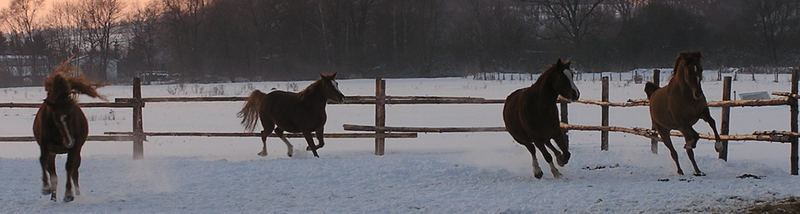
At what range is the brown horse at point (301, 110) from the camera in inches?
455

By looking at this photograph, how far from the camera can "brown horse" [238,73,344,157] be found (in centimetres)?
1155

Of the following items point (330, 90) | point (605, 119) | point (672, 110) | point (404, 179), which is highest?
point (330, 90)

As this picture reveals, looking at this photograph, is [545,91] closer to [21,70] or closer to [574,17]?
[574,17]

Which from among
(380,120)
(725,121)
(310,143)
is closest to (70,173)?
(310,143)

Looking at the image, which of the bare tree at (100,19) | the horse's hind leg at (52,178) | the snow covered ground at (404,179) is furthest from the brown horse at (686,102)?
the bare tree at (100,19)

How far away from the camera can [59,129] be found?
7465 millimetres

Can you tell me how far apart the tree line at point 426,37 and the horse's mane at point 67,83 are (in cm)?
4041

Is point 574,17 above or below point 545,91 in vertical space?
above

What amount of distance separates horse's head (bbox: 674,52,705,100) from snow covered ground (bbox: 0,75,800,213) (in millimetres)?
883

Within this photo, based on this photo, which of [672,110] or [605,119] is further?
[605,119]

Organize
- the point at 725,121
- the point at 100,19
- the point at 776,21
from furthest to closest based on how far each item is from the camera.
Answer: the point at 100,19 → the point at 776,21 → the point at 725,121

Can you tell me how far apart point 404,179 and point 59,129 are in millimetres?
3450

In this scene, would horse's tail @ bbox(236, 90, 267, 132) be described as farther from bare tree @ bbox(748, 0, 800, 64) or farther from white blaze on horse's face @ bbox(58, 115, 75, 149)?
bare tree @ bbox(748, 0, 800, 64)

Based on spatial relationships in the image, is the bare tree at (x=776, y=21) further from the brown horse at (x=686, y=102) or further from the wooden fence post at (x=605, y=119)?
the brown horse at (x=686, y=102)
